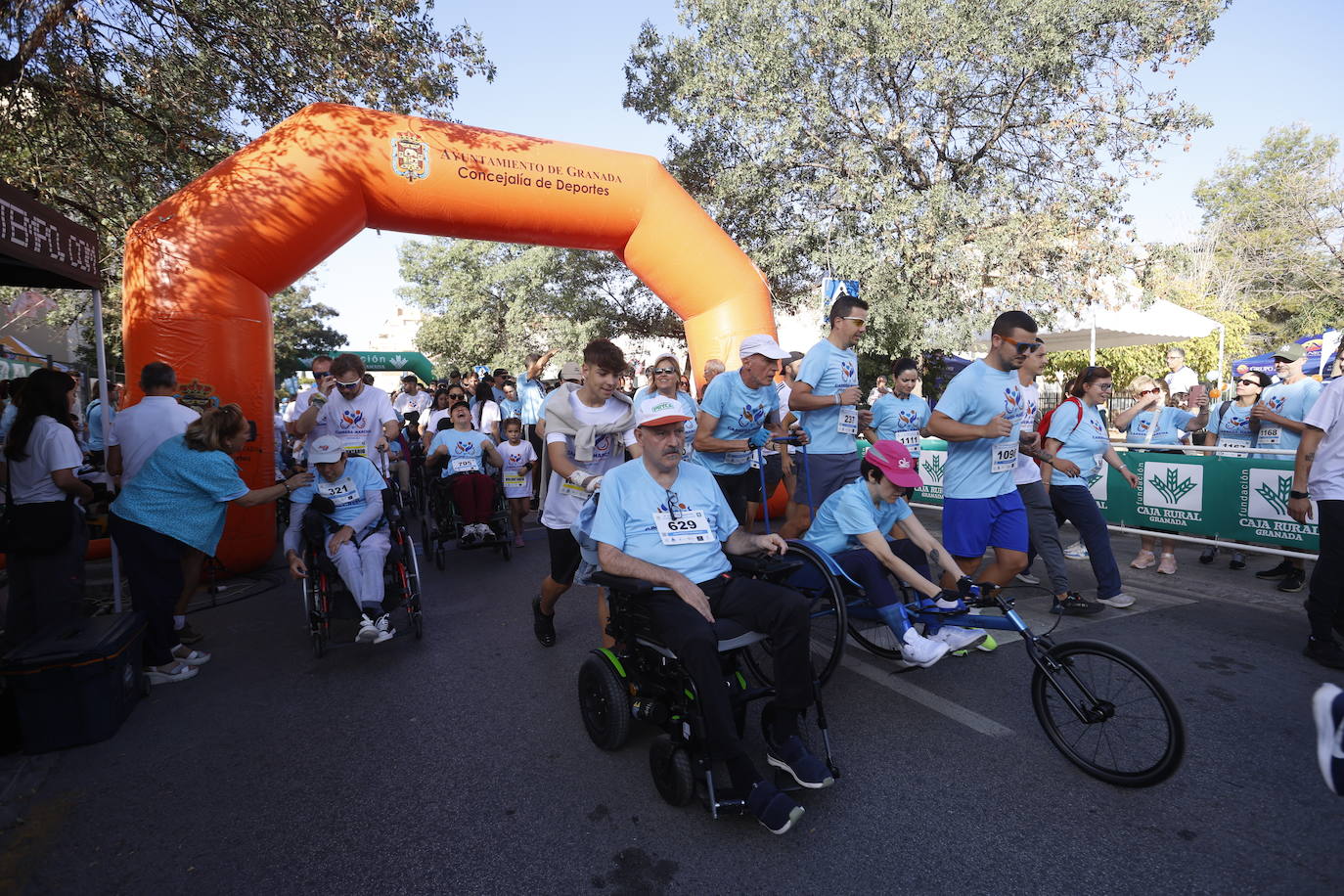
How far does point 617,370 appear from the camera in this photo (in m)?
4.28

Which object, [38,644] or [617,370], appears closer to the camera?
[38,644]

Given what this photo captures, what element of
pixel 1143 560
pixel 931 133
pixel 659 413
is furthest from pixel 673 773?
pixel 931 133

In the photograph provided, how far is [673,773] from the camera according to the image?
285 centimetres

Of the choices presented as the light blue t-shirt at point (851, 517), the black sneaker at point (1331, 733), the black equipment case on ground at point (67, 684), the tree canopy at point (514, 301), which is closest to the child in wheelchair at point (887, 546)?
the light blue t-shirt at point (851, 517)

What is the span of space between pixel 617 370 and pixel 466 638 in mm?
2253

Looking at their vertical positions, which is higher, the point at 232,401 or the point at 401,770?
the point at 232,401

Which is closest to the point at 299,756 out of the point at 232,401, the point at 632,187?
the point at 232,401

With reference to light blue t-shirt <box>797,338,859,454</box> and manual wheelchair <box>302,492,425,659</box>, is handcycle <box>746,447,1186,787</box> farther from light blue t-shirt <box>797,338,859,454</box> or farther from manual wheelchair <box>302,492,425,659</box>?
manual wheelchair <box>302,492,425,659</box>

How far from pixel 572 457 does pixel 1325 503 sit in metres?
4.19

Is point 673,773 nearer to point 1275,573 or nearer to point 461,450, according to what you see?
point 461,450

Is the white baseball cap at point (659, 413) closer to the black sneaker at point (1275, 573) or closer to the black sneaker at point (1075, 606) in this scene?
the black sneaker at point (1075, 606)

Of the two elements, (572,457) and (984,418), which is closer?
(984,418)

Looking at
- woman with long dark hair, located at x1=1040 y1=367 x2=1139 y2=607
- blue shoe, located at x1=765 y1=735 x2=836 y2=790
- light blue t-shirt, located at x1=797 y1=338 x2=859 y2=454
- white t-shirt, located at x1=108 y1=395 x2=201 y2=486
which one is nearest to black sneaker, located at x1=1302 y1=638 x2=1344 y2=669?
woman with long dark hair, located at x1=1040 y1=367 x2=1139 y2=607

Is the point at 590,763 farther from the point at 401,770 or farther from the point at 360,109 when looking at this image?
the point at 360,109
